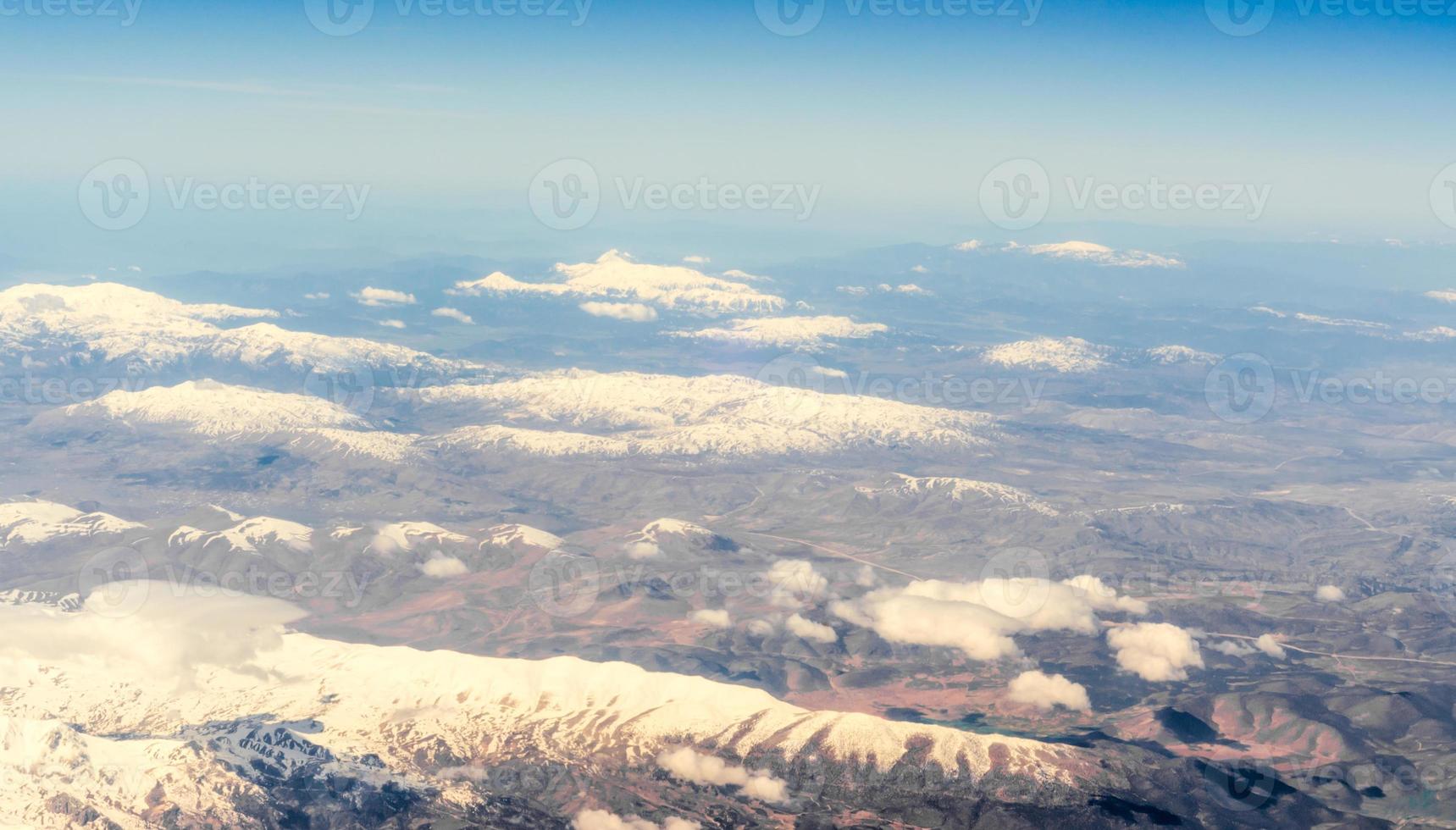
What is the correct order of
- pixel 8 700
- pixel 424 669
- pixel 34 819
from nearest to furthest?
pixel 34 819 < pixel 8 700 < pixel 424 669

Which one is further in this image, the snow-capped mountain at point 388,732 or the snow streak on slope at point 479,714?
the snow streak on slope at point 479,714

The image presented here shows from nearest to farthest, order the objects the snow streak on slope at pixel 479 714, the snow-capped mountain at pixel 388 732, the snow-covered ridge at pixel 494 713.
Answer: the snow-capped mountain at pixel 388 732
the snow streak on slope at pixel 479 714
the snow-covered ridge at pixel 494 713

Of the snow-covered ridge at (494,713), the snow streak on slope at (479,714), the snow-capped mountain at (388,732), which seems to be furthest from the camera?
the snow-covered ridge at (494,713)

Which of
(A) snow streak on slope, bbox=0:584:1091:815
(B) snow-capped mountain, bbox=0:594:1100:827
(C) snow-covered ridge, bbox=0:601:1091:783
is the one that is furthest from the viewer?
(C) snow-covered ridge, bbox=0:601:1091:783

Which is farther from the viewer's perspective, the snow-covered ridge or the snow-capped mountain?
the snow-covered ridge

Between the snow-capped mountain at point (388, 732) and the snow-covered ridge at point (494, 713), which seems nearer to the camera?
the snow-capped mountain at point (388, 732)

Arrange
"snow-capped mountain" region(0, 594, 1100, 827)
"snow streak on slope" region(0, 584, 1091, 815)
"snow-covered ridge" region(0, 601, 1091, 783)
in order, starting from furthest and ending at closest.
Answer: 1. "snow-covered ridge" region(0, 601, 1091, 783)
2. "snow streak on slope" region(0, 584, 1091, 815)
3. "snow-capped mountain" region(0, 594, 1100, 827)

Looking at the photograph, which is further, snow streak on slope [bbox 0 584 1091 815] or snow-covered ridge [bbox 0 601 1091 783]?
snow-covered ridge [bbox 0 601 1091 783]

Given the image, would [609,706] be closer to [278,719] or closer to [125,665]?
[278,719]

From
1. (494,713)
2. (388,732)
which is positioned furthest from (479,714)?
(388,732)

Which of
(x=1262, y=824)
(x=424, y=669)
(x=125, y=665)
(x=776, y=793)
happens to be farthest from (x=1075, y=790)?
(x=125, y=665)

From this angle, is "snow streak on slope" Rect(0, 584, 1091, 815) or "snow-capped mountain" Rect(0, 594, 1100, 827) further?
"snow streak on slope" Rect(0, 584, 1091, 815)
